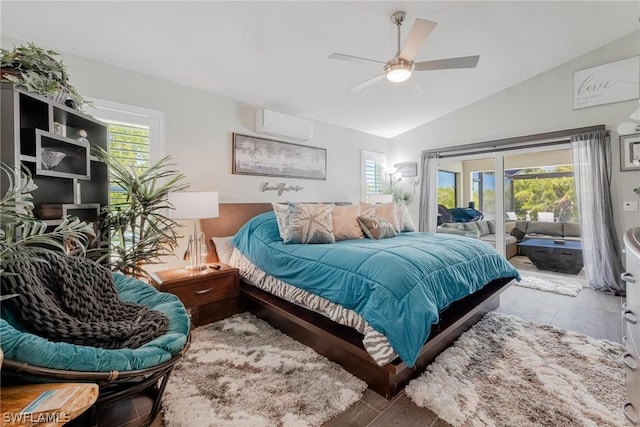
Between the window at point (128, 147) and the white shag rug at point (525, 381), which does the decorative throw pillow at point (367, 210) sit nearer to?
the white shag rug at point (525, 381)

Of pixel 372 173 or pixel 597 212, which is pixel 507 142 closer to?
pixel 597 212

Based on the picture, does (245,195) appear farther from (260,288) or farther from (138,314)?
(138,314)

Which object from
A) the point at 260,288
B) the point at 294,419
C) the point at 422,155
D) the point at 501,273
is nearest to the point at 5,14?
the point at 260,288

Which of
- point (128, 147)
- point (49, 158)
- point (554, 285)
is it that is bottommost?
point (554, 285)

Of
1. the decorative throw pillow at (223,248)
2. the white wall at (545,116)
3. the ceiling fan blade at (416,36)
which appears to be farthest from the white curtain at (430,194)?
the decorative throw pillow at (223,248)

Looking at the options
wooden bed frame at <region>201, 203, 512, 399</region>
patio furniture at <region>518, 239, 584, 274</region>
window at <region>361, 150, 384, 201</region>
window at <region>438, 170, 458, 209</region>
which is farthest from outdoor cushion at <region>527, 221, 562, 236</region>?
window at <region>361, 150, 384, 201</region>

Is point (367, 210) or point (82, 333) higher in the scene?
point (367, 210)

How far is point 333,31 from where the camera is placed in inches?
107

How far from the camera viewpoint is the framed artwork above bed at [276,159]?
12.0ft

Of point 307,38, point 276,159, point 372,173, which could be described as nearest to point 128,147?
point 276,159

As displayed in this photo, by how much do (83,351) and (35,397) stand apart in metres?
0.17

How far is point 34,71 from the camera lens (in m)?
1.63

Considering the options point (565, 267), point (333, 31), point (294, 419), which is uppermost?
point (333, 31)

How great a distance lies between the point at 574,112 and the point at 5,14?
232 inches
